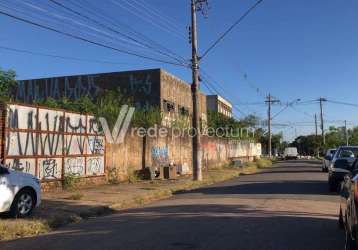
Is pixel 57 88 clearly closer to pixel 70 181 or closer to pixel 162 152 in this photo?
pixel 162 152

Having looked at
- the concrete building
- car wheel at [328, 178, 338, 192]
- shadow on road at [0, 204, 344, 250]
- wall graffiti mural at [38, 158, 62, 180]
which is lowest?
shadow on road at [0, 204, 344, 250]

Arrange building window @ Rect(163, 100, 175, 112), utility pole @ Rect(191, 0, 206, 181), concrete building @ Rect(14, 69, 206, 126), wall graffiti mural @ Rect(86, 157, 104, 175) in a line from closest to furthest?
wall graffiti mural @ Rect(86, 157, 104, 175) < utility pole @ Rect(191, 0, 206, 181) < concrete building @ Rect(14, 69, 206, 126) < building window @ Rect(163, 100, 175, 112)

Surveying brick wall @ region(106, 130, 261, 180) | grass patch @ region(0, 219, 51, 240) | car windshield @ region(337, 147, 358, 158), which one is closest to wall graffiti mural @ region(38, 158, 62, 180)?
brick wall @ region(106, 130, 261, 180)

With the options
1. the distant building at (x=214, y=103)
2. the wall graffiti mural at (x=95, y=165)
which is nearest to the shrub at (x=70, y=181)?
the wall graffiti mural at (x=95, y=165)

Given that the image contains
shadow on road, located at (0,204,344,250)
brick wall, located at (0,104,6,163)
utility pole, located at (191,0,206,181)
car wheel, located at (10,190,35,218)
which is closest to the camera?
shadow on road, located at (0,204,344,250)

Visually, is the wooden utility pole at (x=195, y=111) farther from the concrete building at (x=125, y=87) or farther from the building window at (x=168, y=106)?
the building window at (x=168, y=106)

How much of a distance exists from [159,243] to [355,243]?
11.6 ft

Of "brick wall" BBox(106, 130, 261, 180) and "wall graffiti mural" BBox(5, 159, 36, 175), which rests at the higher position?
"brick wall" BBox(106, 130, 261, 180)

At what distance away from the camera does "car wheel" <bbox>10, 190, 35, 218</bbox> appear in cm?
1238

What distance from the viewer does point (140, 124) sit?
91.9ft

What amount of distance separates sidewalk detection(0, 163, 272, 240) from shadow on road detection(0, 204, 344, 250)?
527mm

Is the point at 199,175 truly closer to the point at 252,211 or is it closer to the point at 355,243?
the point at 252,211

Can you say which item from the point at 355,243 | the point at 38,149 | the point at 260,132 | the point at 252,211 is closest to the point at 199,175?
the point at 38,149

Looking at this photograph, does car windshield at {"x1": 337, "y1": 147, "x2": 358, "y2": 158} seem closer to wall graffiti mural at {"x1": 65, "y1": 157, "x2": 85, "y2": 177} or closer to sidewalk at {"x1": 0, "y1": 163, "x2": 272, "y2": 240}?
sidewalk at {"x1": 0, "y1": 163, "x2": 272, "y2": 240}
